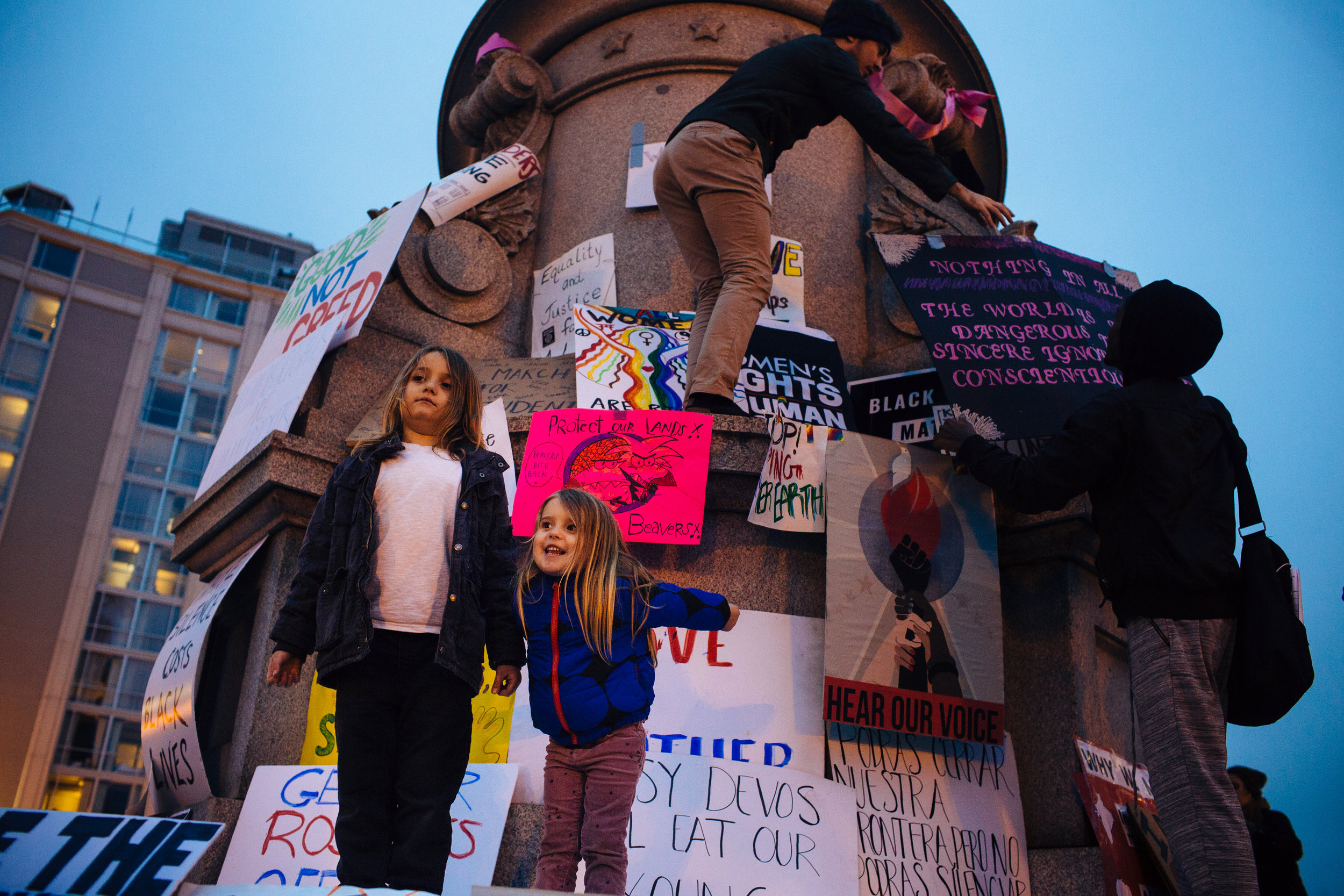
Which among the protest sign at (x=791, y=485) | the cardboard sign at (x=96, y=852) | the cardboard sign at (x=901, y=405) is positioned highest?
the cardboard sign at (x=901, y=405)

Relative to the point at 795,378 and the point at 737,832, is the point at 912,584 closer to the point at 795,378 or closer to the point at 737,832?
Answer: the point at 737,832

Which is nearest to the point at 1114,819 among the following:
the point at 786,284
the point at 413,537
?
the point at 413,537

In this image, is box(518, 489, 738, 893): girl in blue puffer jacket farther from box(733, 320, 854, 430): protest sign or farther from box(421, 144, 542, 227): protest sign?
box(421, 144, 542, 227): protest sign

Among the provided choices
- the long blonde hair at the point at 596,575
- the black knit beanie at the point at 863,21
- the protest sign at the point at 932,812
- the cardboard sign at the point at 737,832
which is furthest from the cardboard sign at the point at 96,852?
the black knit beanie at the point at 863,21

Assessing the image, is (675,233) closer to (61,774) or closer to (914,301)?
(914,301)

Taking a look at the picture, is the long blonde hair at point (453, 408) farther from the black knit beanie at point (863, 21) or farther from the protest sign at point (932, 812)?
the black knit beanie at point (863, 21)

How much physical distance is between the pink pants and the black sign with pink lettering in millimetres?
2317

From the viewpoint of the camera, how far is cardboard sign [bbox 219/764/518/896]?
3432 mm

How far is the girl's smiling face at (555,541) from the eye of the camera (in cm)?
300

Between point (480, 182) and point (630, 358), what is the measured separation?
1857 mm

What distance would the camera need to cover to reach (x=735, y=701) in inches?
150

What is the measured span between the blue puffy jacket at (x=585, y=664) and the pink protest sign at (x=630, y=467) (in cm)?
101

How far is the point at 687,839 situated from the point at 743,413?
67.9 inches

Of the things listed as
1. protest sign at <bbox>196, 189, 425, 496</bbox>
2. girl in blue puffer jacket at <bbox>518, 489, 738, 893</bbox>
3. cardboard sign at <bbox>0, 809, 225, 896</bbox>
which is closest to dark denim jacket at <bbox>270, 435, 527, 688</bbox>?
girl in blue puffer jacket at <bbox>518, 489, 738, 893</bbox>
